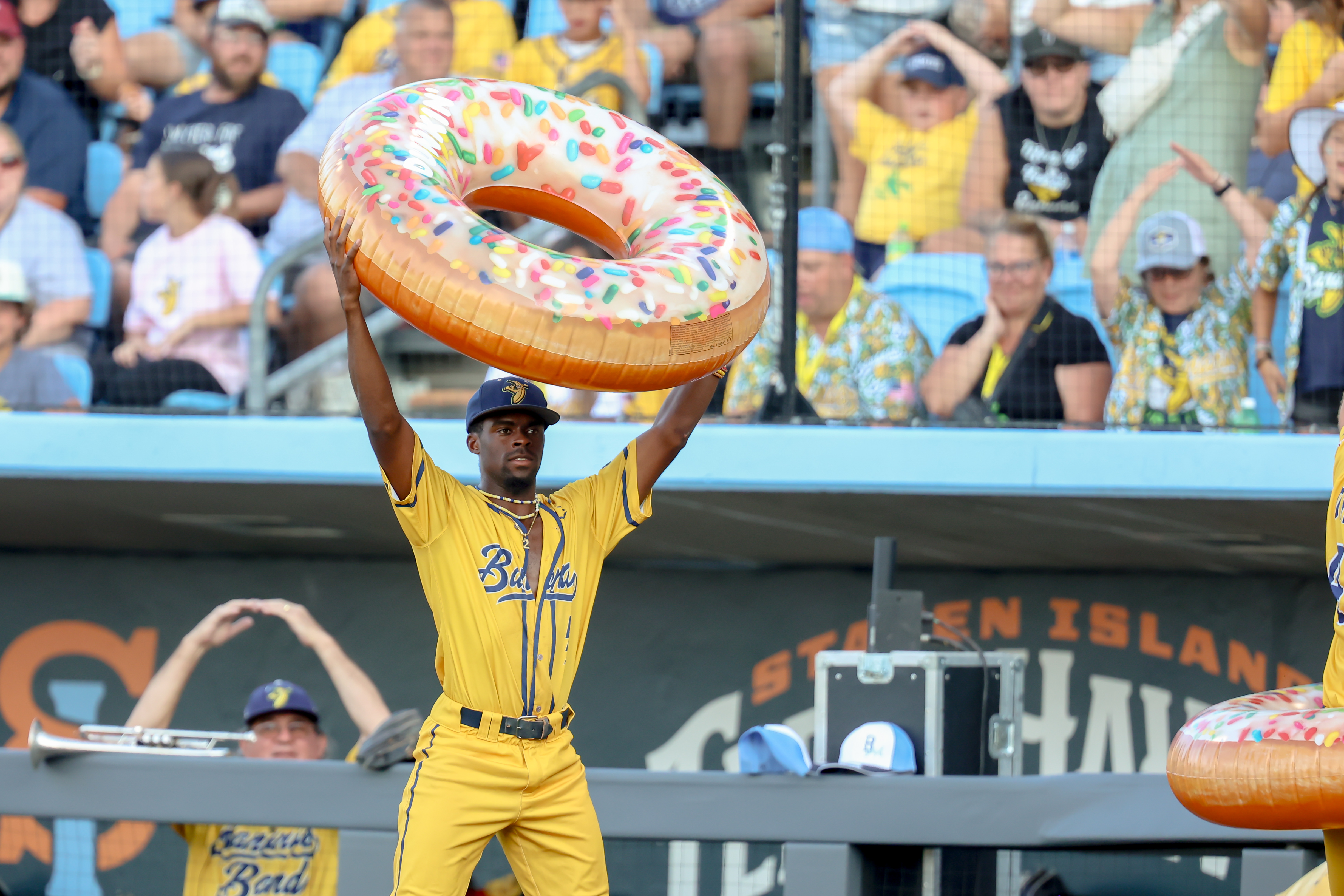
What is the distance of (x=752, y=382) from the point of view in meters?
5.01

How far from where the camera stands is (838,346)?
195 inches

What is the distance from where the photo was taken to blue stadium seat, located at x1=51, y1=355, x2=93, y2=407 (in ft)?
17.7

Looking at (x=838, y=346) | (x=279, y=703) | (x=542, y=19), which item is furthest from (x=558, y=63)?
(x=279, y=703)

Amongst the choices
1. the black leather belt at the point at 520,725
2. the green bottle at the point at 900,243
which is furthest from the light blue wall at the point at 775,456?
the black leather belt at the point at 520,725

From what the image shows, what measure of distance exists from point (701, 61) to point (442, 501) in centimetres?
300

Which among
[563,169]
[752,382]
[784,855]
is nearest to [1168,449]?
[752,382]

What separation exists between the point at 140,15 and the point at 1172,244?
13.8 feet

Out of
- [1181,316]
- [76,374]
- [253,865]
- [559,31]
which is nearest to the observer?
[253,865]

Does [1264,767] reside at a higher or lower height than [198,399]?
lower

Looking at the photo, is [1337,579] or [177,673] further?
[177,673]

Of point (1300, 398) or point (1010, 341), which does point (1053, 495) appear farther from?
point (1300, 398)

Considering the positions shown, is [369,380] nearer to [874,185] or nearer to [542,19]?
[874,185]

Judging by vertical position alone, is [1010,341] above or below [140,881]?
above

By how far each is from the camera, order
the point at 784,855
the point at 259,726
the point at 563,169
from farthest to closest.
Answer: the point at 259,726 → the point at 784,855 → the point at 563,169
